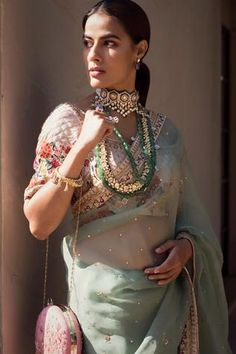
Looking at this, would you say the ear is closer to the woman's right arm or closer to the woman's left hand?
the woman's right arm

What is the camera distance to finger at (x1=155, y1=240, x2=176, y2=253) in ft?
6.01

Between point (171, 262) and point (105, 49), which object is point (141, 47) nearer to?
point (105, 49)

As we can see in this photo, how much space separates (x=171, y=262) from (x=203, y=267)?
20 cm

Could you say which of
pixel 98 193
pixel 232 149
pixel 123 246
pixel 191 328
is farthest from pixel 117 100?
pixel 232 149

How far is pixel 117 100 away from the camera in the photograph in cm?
190

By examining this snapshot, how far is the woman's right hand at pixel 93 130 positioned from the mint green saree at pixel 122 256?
9 cm

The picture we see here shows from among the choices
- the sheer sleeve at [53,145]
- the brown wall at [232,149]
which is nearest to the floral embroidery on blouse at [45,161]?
the sheer sleeve at [53,145]

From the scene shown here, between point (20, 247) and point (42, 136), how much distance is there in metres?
0.44

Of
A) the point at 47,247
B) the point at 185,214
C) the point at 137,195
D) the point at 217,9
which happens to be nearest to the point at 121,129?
the point at 137,195

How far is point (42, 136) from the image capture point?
1.77 meters

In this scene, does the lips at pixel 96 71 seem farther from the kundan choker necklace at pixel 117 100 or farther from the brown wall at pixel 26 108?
the brown wall at pixel 26 108

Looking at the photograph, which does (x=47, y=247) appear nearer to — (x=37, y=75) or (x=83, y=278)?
(x=83, y=278)

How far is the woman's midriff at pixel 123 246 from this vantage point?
5.87ft

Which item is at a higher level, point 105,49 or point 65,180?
point 105,49
